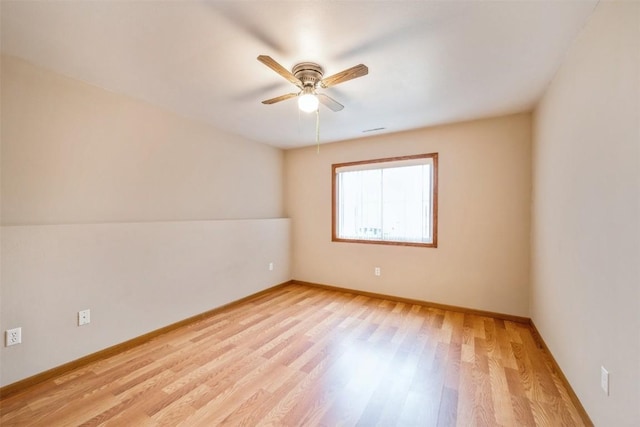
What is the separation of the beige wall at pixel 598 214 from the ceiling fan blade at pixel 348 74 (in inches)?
48.4

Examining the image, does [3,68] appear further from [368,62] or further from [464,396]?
[464,396]

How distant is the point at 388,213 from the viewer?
381 cm

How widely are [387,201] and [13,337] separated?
154 inches

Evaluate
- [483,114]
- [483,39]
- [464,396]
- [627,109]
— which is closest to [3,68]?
[483,39]

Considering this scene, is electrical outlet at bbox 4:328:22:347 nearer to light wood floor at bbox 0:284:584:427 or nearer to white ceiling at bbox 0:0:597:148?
light wood floor at bbox 0:284:584:427

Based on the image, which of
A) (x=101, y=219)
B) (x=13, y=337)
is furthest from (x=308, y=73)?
(x=13, y=337)

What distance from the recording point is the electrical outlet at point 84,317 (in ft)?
7.01

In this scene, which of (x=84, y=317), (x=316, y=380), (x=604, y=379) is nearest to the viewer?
(x=604, y=379)

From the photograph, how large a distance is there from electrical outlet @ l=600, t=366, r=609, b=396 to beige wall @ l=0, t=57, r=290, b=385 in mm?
3449

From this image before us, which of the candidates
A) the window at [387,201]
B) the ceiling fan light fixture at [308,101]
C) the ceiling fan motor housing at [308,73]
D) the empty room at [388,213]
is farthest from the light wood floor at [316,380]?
the ceiling fan motor housing at [308,73]

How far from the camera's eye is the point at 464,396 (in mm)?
1774

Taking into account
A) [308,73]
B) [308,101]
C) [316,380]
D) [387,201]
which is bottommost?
[316,380]

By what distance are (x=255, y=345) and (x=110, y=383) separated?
43.2 inches

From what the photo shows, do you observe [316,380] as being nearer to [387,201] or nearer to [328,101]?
[328,101]
